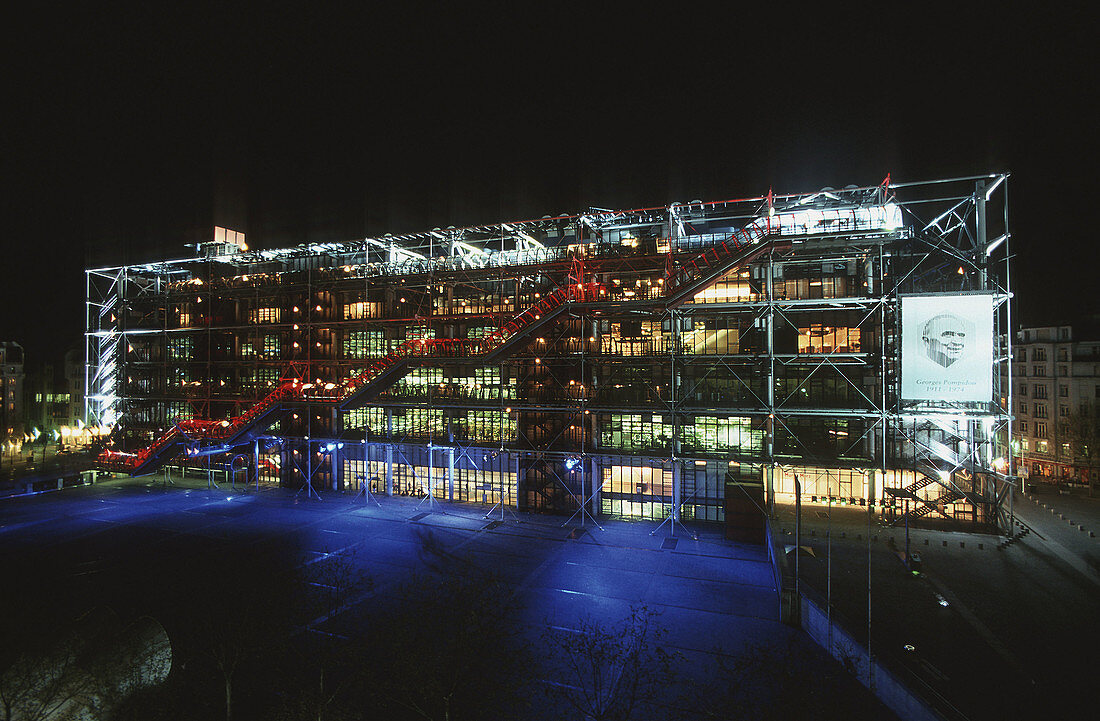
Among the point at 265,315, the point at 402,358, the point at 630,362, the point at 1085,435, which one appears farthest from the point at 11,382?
the point at 1085,435

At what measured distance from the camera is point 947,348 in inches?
783

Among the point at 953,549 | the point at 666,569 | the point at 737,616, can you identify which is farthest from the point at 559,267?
the point at 953,549

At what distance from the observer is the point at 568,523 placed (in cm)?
2409

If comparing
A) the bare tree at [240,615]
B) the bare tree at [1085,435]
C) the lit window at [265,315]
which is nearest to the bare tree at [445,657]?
→ the bare tree at [240,615]

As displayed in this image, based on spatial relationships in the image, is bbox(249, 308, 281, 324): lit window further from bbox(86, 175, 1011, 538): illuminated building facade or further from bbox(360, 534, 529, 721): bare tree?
bbox(360, 534, 529, 721): bare tree

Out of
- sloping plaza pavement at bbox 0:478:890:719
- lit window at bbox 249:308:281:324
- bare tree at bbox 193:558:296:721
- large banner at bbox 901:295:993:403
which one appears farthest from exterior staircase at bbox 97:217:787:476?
bare tree at bbox 193:558:296:721

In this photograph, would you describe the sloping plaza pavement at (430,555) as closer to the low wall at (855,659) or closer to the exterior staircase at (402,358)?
the low wall at (855,659)

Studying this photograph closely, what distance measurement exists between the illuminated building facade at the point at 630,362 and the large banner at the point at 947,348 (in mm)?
98

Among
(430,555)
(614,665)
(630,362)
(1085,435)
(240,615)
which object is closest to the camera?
(614,665)

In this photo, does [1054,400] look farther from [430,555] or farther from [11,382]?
[11,382]

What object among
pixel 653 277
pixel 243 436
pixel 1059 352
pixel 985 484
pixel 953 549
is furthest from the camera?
pixel 1059 352

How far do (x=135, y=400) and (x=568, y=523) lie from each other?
1172 inches

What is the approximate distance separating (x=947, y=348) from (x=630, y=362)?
12051 millimetres

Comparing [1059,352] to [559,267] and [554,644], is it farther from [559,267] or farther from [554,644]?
[554,644]
